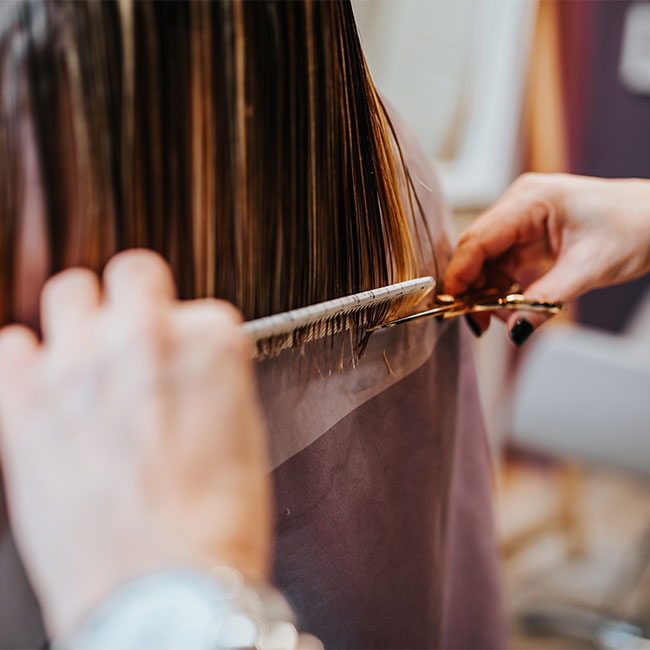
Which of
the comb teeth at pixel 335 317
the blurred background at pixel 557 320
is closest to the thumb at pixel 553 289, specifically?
the comb teeth at pixel 335 317

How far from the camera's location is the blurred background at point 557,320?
1.27 metres

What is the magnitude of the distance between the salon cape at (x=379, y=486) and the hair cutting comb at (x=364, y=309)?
0.01 m

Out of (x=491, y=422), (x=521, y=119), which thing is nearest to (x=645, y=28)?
(x=521, y=119)

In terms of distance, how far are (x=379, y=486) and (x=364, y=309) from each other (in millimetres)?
113

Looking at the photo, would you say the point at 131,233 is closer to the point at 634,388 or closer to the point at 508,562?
the point at 634,388

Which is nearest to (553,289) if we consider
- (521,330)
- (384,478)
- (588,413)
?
(521,330)

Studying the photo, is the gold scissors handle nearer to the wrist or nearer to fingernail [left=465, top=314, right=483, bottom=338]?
fingernail [left=465, top=314, right=483, bottom=338]

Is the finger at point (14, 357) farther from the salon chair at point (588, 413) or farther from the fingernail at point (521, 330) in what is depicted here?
the salon chair at point (588, 413)

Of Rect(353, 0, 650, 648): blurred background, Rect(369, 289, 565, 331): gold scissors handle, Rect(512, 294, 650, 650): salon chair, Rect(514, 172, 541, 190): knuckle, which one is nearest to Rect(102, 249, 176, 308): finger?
Rect(369, 289, 565, 331): gold scissors handle

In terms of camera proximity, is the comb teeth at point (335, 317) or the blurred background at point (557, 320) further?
the blurred background at point (557, 320)

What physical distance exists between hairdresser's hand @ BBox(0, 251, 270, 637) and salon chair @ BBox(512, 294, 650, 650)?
46.1 inches

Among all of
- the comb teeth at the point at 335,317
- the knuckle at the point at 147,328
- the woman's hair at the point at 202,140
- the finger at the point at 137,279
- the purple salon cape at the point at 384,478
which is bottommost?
the purple salon cape at the point at 384,478

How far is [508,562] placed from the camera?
168cm

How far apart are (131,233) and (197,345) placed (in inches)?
2.4
